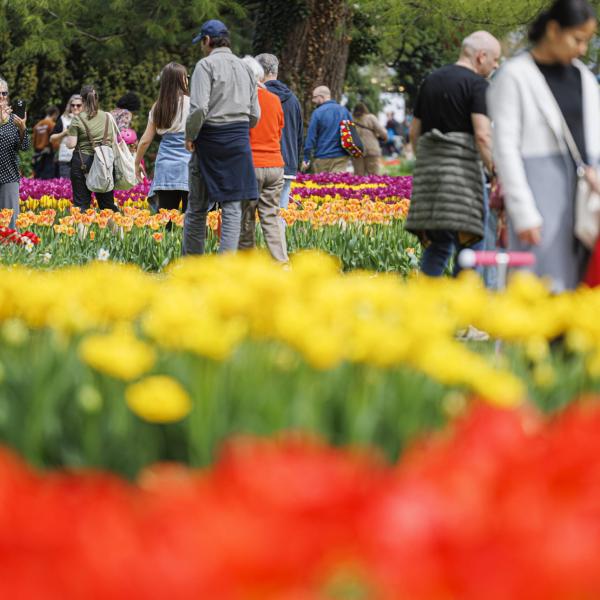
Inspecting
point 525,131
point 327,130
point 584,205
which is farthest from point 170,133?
point 584,205

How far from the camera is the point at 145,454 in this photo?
2322 millimetres

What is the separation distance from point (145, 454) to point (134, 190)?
40.9ft

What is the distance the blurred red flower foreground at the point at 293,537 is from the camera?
1.18m

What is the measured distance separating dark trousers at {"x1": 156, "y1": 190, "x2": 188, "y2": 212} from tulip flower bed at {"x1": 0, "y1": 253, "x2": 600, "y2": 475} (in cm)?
732

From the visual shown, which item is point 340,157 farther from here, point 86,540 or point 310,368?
point 86,540

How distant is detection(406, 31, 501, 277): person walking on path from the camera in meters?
6.03

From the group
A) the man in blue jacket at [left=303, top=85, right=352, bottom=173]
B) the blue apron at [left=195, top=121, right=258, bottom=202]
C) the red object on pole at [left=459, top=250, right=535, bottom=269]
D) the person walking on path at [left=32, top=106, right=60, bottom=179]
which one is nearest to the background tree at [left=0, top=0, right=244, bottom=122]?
the person walking on path at [left=32, top=106, right=60, bottom=179]

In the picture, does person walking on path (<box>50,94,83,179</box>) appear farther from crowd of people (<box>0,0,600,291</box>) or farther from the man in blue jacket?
crowd of people (<box>0,0,600,291</box>)

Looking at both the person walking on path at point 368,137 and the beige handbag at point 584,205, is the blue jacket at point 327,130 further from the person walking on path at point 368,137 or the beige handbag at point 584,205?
the beige handbag at point 584,205

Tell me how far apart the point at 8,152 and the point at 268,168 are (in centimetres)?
267

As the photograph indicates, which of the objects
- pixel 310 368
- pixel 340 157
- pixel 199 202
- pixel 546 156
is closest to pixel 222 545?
pixel 310 368

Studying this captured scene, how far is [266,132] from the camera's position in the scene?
8594 millimetres

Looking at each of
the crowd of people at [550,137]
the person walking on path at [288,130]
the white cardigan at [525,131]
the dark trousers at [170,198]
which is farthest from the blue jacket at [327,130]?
the white cardigan at [525,131]

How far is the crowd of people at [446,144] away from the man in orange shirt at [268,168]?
1 centimetres
